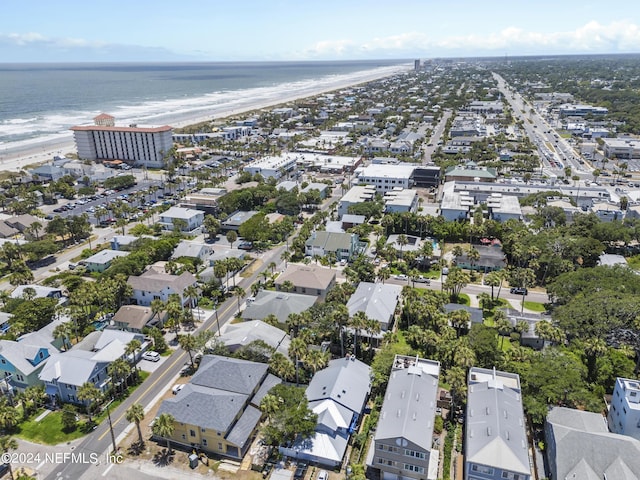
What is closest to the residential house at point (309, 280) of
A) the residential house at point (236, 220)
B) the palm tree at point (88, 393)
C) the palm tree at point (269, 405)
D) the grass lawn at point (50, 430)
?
the palm tree at point (269, 405)

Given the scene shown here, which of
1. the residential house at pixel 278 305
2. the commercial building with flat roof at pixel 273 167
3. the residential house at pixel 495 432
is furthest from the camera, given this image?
the commercial building with flat roof at pixel 273 167

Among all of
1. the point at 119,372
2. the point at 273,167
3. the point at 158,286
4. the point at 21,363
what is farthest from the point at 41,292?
the point at 273,167

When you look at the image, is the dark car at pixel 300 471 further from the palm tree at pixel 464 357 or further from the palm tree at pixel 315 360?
the palm tree at pixel 464 357

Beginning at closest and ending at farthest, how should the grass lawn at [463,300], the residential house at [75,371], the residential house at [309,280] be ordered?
the residential house at [75,371] < the residential house at [309,280] < the grass lawn at [463,300]

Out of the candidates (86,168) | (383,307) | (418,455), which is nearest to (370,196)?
(383,307)

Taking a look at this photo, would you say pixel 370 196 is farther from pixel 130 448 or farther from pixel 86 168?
pixel 86 168

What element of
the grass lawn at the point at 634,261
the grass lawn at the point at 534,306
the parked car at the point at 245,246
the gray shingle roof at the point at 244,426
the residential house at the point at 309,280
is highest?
the residential house at the point at 309,280

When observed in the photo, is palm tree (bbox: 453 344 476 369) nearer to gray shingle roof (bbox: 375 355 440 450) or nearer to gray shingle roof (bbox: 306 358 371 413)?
gray shingle roof (bbox: 375 355 440 450)

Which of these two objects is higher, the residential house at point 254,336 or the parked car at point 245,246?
the residential house at point 254,336
